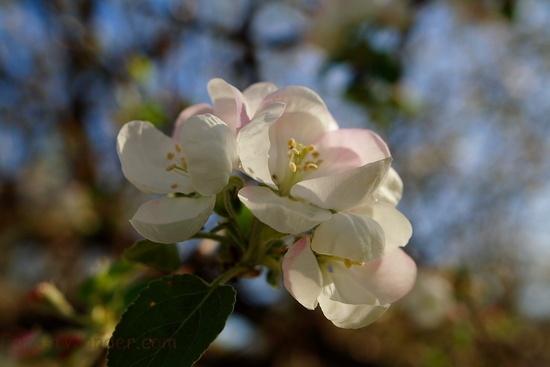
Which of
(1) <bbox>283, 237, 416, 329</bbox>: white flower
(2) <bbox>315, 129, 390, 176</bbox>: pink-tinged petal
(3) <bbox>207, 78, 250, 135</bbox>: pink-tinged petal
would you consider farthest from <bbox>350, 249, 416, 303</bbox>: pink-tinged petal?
(3) <bbox>207, 78, 250, 135</bbox>: pink-tinged petal

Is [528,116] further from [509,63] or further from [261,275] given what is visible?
[261,275]

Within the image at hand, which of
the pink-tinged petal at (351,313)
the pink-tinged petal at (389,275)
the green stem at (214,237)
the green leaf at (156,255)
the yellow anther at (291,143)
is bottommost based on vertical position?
the green leaf at (156,255)

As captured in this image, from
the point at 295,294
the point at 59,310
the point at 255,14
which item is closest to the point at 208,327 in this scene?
the point at 295,294

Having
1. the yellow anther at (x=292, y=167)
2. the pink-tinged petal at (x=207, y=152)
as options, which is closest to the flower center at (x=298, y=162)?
the yellow anther at (x=292, y=167)

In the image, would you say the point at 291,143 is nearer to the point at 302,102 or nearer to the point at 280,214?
the point at 302,102

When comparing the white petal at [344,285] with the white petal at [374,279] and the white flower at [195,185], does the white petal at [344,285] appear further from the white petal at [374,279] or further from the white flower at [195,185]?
the white flower at [195,185]

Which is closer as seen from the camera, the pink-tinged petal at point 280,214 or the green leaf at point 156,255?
the pink-tinged petal at point 280,214

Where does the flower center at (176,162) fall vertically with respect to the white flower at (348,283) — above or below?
above

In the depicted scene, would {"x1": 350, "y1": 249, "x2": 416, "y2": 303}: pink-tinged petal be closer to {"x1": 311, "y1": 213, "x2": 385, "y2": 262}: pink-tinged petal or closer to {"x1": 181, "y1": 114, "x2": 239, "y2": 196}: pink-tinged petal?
{"x1": 311, "y1": 213, "x2": 385, "y2": 262}: pink-tinged petal
